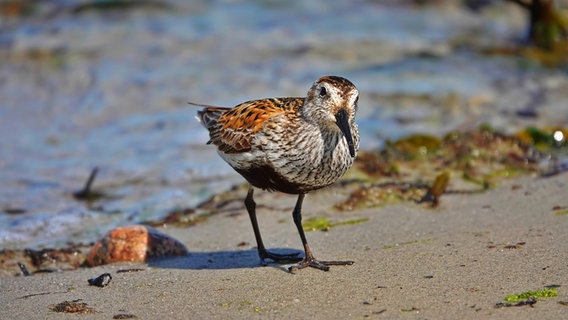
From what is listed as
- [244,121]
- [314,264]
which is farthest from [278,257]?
[244,121]

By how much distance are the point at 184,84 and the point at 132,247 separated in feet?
22.7

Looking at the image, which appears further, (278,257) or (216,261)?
(216,261)

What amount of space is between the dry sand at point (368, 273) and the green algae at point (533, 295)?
0.05 m

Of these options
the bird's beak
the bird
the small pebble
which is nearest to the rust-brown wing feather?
the bird

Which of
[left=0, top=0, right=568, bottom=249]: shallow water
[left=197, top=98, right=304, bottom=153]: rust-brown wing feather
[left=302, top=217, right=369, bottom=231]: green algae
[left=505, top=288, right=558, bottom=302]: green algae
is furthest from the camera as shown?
[left=0, top=0, right=568, bottom=249]: shallow water

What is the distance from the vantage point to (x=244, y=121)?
631cm

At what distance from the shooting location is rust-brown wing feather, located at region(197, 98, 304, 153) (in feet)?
20.0

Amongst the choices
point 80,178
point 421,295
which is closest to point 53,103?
point 80,178

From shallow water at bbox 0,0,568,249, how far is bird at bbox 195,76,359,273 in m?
2.32

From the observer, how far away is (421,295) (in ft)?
16.2

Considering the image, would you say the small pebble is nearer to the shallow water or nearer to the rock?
the rock

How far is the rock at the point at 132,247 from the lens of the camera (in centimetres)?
646

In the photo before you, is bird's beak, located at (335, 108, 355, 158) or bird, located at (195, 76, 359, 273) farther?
bird, located at (195, 76, 359, 273)

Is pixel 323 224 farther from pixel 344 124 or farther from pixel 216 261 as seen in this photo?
pixel 344 124
